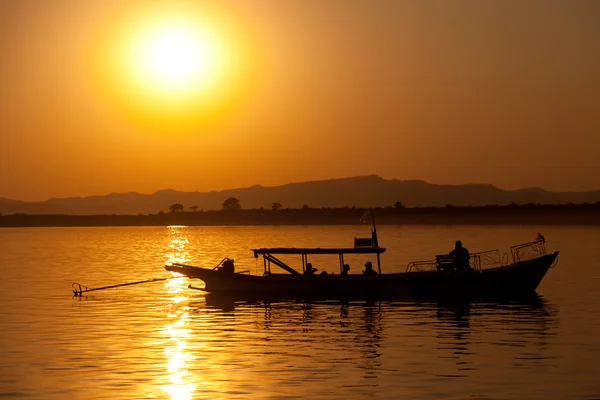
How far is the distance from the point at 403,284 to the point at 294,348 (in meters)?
17.9

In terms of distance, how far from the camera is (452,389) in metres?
24.9

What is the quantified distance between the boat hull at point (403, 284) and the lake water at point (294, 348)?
1.24m

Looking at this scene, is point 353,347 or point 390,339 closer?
point 353,347

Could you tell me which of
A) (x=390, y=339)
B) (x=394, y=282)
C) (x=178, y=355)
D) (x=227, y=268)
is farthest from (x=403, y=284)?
(x=178, y=355)

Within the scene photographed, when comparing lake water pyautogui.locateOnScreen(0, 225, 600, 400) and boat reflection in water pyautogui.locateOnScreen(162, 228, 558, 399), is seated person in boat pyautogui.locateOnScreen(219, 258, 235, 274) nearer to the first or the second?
lake water pyautogui.locateOnScreen(0, 225, 600, 400)

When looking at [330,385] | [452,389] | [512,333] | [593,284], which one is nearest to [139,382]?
[330,385]

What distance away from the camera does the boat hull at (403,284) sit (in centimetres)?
5009

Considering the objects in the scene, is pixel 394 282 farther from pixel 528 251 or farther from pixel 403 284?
pixel 528 251

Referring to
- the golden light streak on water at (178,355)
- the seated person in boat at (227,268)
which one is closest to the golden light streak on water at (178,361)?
the golden light streak on water at (178,355)

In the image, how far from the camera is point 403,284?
1977 inches

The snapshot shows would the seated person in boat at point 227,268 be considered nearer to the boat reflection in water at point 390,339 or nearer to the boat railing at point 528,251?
the boat reflection in water at point 390,339

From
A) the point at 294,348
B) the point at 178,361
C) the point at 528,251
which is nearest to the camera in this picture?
the point at 178,361

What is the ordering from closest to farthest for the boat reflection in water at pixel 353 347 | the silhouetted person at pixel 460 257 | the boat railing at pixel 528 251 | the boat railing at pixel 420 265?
the boat reflection in water at pixel 353 347 → the silhouetted person at pixel 460 257 → the boat railing at pixel 528 251 → the boat railing at pixel 420 265

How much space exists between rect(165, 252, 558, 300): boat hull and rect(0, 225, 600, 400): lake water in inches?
48.9
